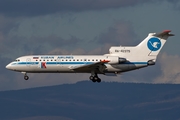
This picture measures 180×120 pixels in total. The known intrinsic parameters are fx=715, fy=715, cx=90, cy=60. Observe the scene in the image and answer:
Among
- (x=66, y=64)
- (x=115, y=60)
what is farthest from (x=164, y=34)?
(x=66, y=64)

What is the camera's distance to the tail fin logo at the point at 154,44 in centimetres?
11350

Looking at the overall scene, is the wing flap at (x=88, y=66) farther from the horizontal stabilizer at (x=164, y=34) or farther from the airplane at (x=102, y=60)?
the horizontal stabilizer at (x=164, y=34)

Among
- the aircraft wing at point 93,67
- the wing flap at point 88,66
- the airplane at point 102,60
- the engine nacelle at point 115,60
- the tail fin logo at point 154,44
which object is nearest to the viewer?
the wing flap at point 88,66

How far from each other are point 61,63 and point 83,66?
355 cm

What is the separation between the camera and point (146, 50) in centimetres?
11369

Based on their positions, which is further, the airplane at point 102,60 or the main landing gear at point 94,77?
the main landing gear at point 94,77

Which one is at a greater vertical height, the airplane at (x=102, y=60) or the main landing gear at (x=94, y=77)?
the airplane at (x=102, y=60)

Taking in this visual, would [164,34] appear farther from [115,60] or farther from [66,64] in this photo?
[66,64]

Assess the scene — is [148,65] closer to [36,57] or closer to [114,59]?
[114,59]

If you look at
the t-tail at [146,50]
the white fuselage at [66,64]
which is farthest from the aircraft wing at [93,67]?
the t-tail at [146,50]

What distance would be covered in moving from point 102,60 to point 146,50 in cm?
743

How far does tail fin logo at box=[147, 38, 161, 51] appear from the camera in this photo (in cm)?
11350

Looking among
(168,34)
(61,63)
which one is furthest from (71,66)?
(168,34)

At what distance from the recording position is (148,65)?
370 ft
